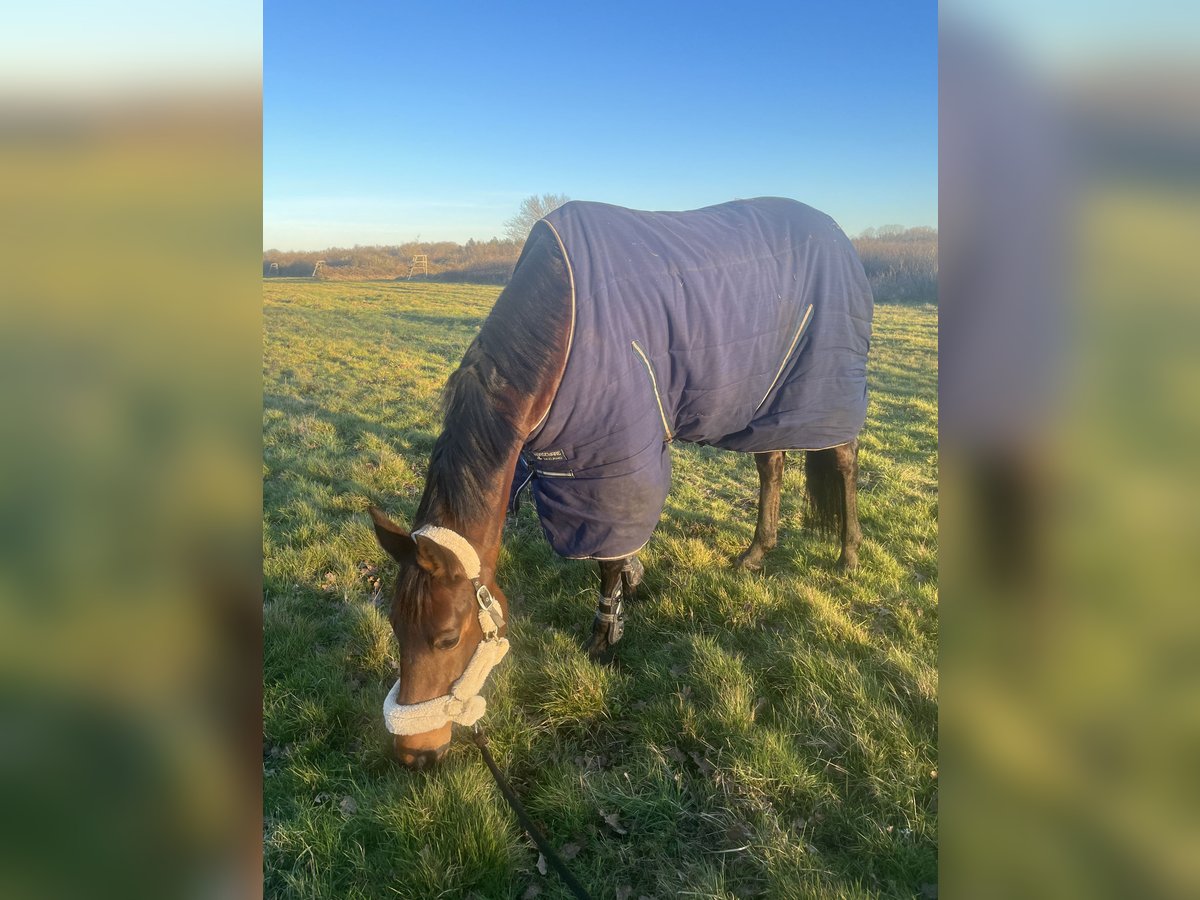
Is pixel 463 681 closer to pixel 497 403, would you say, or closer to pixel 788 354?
pixel 497 403

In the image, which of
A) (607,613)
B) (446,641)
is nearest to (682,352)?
(607,613)

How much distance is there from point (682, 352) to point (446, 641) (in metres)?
1.82

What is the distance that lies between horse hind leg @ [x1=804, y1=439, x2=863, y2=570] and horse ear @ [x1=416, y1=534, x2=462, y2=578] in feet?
9.84

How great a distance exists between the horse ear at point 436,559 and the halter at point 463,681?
0.03 meters

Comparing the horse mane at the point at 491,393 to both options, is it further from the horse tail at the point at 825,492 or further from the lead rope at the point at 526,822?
the horse tail at the point at 825,492

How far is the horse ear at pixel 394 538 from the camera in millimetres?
2252

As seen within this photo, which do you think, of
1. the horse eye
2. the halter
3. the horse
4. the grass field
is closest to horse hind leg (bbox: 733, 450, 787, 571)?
the grass field

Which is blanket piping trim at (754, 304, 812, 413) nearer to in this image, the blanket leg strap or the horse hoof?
the blanket leg strap

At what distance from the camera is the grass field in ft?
7.16
